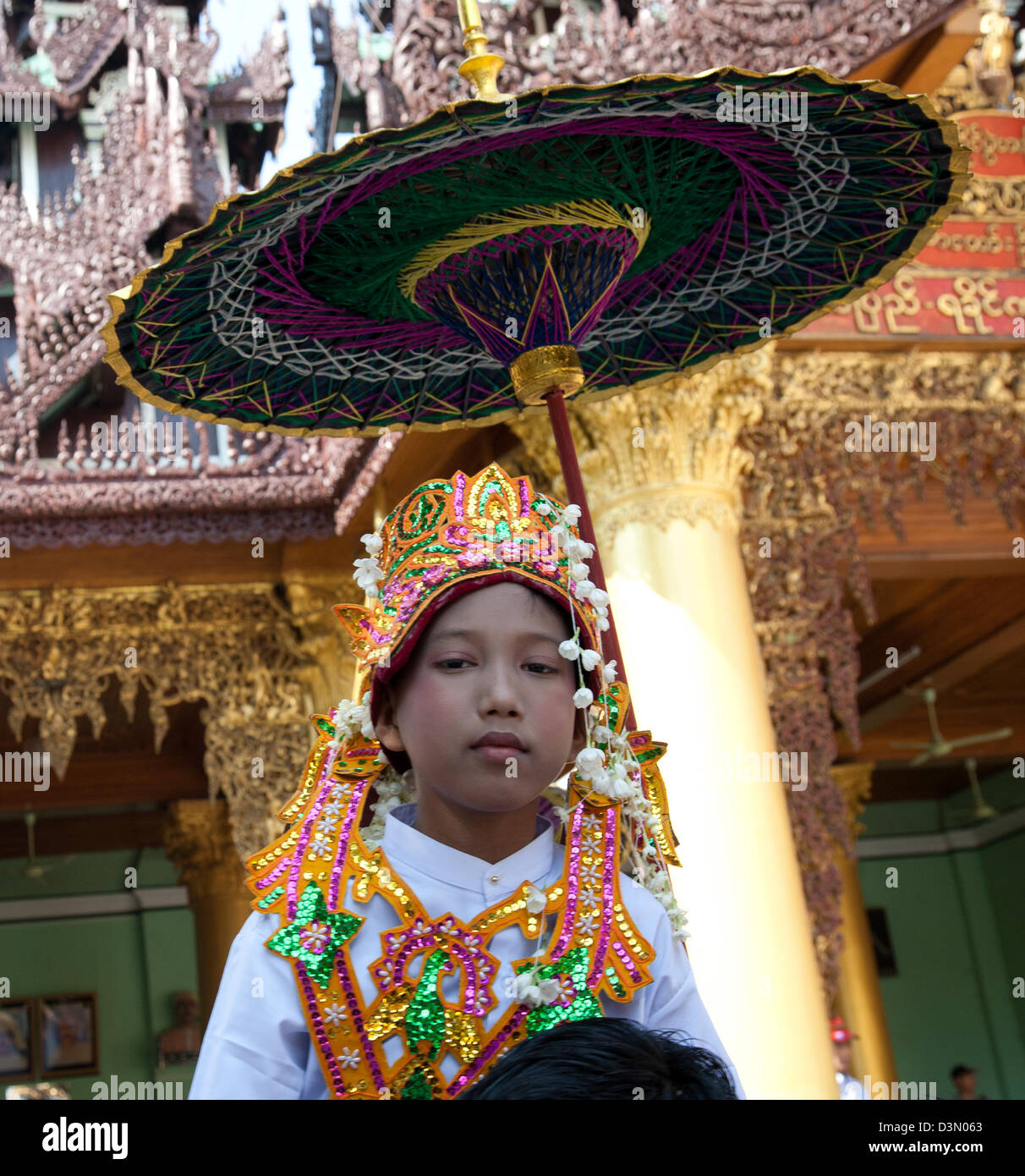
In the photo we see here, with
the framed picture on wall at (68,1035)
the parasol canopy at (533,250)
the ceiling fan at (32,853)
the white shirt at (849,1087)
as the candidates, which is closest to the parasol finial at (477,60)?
the parasol canopy at (533,250)

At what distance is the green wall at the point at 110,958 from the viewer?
10.6 m

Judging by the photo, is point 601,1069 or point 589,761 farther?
point 589,761

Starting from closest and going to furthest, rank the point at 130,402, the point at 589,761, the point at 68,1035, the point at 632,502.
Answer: the point at 589,761 < the point at 632,502 < the point at 130,402 < the point at 68,1035

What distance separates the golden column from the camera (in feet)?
14.4

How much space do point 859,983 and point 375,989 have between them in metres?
8.86

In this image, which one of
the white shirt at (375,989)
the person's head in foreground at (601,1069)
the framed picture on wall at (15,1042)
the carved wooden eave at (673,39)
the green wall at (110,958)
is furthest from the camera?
the green wall at (110,958)

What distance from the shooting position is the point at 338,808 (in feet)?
5.60

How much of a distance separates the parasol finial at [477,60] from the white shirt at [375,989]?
1.01 metres

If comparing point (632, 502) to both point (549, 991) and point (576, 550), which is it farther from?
point (549, 991)

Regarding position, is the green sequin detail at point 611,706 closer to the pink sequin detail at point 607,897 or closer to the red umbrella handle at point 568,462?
the pink sequin detail at point 607,897

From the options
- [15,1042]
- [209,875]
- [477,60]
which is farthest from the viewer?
[15,1042]

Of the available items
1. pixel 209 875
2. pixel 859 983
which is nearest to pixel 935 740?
pixel 859 983

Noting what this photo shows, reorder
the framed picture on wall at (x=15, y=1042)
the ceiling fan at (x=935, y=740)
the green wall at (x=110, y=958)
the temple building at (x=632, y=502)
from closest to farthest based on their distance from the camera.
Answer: the temple building at (x=632, y=502)
the ceiling fan at (x=935, y=740)
the framed picture on wall at (x=15, y=1042)
the green wall at (x=110, y=958)

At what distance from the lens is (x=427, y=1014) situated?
1.53 meters
